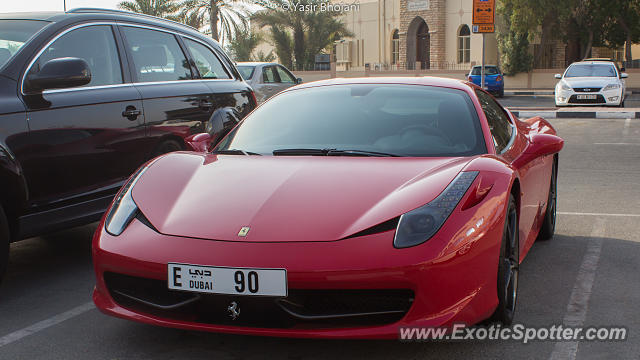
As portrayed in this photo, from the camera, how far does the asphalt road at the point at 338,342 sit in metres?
3.46

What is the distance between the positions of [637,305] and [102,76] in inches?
147

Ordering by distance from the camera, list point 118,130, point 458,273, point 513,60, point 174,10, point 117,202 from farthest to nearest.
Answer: point 513,60
point 174,10
point 118,130
point 117,202
point 458,273

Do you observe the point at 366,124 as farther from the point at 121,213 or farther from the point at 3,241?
the point at 3,241

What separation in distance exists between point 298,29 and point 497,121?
37.0m

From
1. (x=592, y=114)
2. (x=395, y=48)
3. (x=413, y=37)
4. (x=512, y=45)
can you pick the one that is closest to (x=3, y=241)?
(x=592, y=114)

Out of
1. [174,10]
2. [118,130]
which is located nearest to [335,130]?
[118,130]

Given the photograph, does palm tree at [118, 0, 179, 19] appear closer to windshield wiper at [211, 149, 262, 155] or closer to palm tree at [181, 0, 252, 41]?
palm tree at [181, 0, 252, 41]

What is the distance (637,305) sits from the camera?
13.6ft

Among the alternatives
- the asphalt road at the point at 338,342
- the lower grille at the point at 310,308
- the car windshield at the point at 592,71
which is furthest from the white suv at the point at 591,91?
the lower grille at the point at 310,308

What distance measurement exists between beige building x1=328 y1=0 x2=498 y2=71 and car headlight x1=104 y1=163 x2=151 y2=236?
4116cm

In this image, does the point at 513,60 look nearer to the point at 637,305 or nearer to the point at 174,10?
the point at 174,10

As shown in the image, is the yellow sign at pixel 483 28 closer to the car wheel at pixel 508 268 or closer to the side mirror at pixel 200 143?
the side mirror at pixel 200 143

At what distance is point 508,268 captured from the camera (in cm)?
370

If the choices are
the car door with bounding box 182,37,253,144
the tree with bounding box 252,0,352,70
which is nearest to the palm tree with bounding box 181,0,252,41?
the tree with bounding box 252,0,352,70
